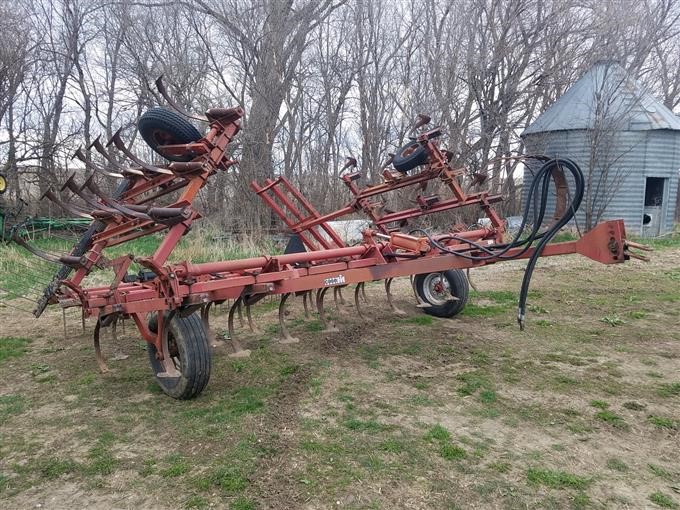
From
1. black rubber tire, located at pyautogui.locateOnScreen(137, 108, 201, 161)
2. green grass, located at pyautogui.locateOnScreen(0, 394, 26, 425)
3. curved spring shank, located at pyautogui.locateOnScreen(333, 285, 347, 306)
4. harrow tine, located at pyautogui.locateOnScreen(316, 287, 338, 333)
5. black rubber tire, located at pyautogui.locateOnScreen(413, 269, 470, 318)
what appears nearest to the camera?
green grass, located at pyautogui.locateOnScreen(0, 394, 26, 425)

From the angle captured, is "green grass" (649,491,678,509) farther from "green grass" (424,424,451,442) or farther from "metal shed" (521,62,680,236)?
"metal shed" (521,62,680,236)

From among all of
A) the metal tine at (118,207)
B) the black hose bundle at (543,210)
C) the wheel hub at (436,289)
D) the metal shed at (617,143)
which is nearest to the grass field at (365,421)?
the wheel hub at (436,289)

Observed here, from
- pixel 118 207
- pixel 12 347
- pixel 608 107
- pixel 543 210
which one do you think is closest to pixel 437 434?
pixel 543 210

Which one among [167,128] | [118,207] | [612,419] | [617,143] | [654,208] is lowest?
[612,419]

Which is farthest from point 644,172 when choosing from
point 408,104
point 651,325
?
point 651,325

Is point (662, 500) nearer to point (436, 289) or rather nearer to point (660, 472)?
point (660, 472)

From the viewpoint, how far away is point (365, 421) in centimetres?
327

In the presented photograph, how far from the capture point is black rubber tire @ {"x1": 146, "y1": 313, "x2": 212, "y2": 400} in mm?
3463

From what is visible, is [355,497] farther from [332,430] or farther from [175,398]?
[175,398]

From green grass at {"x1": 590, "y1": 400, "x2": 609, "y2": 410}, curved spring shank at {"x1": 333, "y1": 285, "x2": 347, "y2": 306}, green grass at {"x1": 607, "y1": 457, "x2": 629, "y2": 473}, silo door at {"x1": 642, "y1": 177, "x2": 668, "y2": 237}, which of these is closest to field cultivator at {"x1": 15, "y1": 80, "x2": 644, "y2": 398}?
green grass at {"x1": 590, "y1": 400, "x2": 609, "y2": 410}

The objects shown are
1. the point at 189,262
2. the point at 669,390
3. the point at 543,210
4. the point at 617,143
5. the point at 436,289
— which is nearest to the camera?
the point at 543,210

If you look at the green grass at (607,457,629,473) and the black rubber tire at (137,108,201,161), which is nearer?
the green grass at (607,457,629,473)

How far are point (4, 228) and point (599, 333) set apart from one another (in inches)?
400

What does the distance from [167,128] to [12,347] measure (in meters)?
2.67
